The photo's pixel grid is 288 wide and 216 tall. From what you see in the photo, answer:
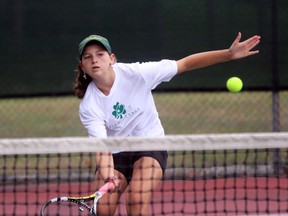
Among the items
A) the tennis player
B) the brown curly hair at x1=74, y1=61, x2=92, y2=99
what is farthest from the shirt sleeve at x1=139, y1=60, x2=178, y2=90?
the brown curly hair at x1=74, y1=61, x2=92, y2=99

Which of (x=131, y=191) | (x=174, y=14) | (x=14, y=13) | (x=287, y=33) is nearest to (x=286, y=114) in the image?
(x=287, y=33)

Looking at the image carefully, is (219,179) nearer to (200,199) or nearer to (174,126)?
(200,199)

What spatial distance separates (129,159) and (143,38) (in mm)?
2438

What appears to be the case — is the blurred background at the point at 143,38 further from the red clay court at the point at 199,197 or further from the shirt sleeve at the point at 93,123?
the shirt sleeve at the point at 93,123

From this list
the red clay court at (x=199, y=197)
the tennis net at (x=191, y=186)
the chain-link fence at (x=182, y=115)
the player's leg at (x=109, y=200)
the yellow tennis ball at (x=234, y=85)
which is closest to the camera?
the player's leg at (x=109, y=200)

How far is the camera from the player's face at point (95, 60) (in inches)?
156

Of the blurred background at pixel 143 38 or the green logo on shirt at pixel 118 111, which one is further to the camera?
the blurred background at pixel 143 38

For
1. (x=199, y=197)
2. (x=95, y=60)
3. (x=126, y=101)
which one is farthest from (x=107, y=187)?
(x=199, y=197)

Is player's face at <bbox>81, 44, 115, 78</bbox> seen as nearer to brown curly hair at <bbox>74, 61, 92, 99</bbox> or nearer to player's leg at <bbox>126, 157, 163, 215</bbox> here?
brown curly hair at <bbox>74, 61, 92, 99</bbox>

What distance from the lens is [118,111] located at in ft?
13.2

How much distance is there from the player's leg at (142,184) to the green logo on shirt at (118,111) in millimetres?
234

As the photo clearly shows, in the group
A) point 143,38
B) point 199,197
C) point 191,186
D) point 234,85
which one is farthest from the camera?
point 143,38

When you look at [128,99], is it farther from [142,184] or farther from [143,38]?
[143,38]

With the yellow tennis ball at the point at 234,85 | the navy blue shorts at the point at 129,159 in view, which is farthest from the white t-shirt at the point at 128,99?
the yellow tennis ball at the point at 234,85
